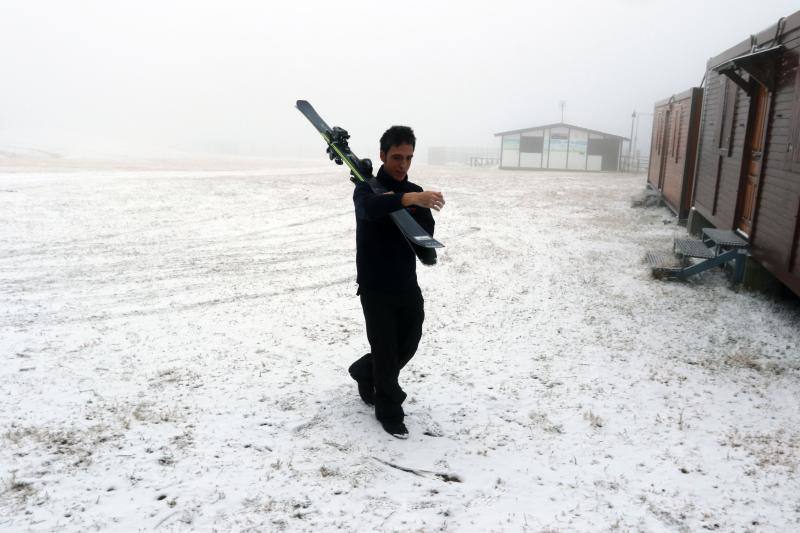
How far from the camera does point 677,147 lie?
1566cm

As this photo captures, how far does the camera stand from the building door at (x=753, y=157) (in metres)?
8.93

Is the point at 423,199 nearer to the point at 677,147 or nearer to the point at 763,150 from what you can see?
the point at 763,150

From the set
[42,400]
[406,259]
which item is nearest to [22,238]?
[42,400]

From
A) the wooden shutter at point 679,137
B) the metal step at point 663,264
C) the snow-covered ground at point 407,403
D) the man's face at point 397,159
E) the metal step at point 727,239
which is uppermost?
the wooden shutter at point 679,137

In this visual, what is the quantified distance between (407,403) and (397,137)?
235 cm

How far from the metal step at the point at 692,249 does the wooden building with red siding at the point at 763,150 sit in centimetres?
63

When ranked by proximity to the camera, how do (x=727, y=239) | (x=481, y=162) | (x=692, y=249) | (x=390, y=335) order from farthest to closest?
(x=481, y=162) < (x=692, y=249) < (x=727, y=239) < (x=390, y=335)

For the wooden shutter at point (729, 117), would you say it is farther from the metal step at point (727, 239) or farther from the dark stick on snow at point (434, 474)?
the dark stick on snow at point (434, 474)

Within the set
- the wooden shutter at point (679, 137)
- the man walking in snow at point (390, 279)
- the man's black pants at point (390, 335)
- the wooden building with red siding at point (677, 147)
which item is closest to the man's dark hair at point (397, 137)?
the man walking in snow at point (390, 279)

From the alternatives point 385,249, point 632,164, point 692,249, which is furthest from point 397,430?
point 632,164

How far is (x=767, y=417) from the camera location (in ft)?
14.7

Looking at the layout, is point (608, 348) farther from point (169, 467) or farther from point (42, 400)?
point (42, 400)

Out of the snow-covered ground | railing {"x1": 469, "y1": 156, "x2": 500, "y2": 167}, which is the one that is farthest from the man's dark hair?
railing {"x1": 469, "y1": 156, "x2": 500, "y2": 167}

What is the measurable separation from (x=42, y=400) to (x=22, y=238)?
9397 mm
